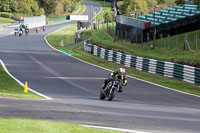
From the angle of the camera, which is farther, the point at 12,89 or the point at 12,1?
the point at 12,1

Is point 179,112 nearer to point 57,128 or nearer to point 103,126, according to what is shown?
point 103,126

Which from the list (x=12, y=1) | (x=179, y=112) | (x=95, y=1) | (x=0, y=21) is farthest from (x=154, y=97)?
(x=95, y=1)

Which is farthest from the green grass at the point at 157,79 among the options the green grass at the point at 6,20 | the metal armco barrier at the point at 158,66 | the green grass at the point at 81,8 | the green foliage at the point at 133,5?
the green grass at the point at 81,8

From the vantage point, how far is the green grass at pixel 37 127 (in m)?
9.63

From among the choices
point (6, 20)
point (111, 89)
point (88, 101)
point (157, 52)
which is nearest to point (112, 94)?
point (111, 89)

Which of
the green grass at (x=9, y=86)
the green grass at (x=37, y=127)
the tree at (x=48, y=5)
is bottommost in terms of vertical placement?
the tree at (x=48, y=5)

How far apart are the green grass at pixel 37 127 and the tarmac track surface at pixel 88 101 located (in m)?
1.35

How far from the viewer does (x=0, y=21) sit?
355 feet

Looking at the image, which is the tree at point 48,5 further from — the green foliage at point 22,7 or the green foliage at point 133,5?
the green foliage at point 133,5

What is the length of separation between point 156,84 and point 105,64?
12.7 metres

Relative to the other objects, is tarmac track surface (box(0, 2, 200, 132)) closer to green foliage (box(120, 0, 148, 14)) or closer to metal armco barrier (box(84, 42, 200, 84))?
metal armco barrier (box(84, 42, 200, 84))

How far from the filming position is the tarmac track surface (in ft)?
41.4

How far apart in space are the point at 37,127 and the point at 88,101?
835cm

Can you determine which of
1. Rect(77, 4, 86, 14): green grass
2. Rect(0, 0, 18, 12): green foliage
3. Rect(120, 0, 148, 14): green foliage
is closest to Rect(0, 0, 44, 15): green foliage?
Rect(0, 0, 18, 12): green foliage
